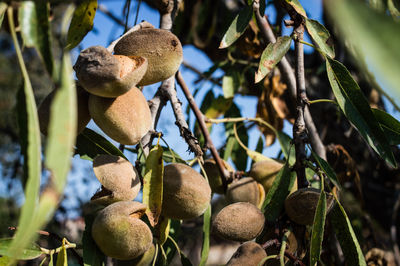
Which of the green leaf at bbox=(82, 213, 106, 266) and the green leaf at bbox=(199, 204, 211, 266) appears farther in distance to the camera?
the green leaf at bbox=(199, 204, 211, 266)

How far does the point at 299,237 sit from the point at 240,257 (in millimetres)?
195

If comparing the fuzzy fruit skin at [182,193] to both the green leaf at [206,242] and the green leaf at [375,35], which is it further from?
the green leaf at [375,35]

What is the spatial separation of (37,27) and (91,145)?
474mm

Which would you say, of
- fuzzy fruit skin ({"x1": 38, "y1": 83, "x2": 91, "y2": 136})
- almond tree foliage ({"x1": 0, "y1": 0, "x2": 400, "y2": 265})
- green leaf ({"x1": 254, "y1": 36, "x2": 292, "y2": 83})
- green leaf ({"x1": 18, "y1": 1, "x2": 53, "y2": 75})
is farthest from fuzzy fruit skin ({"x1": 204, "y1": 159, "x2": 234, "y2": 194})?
green leaf ({"x1": 18, "y1": 1, "x2": 53, "y2": 75})

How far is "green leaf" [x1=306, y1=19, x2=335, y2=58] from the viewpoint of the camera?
1.01 meters

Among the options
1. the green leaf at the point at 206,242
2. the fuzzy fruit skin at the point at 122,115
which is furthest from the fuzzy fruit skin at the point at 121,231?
the green leaf at the point at 206,242

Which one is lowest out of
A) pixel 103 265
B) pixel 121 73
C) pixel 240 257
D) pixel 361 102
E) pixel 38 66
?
pixel 38 66

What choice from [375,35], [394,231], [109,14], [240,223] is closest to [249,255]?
[240,223]

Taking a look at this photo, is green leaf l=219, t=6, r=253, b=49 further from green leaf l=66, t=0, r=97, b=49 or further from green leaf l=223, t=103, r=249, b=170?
green leaf l=223, t=103, r=249, b=170

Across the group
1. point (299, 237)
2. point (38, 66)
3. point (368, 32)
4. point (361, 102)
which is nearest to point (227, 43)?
point (361, 102)

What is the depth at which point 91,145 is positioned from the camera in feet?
3.43

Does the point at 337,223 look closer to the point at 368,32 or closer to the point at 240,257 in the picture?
the point at 240,257

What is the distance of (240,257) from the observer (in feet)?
3.06

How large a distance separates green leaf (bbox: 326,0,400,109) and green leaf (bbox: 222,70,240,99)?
4.47ft
